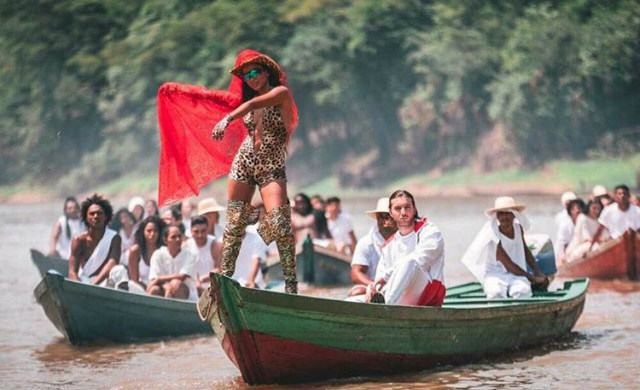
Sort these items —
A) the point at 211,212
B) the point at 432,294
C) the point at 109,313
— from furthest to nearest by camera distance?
the point at 211,212
the point at 109,313
the point at 432,294

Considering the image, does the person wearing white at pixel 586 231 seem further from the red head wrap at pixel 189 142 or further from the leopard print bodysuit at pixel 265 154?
the leopard print bodysuit at pixel 265 154

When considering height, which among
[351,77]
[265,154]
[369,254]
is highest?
[351,77]

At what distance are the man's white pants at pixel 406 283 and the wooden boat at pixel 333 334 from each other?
0.22 metres

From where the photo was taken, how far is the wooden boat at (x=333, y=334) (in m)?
8.20

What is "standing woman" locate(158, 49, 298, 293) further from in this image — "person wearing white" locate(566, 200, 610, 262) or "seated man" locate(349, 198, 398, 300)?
"person wearing white" locate(566, 200, 610, 262)

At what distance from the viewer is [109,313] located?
11.8 meters

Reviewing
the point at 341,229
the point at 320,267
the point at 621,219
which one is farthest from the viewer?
the point at 341,229

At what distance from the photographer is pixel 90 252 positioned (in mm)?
12070

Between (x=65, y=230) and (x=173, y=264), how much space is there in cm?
555

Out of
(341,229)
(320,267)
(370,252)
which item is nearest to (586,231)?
(341,229)

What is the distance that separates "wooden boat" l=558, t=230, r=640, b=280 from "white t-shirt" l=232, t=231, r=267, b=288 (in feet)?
16.7

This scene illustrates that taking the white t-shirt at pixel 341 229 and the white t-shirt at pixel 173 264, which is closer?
the white t-shirt at pixel 173 264

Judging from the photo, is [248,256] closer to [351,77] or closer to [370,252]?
[370,252]

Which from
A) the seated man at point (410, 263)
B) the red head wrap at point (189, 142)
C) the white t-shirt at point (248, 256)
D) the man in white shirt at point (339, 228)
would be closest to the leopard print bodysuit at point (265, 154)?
the red head wrap at point (189, 142)
